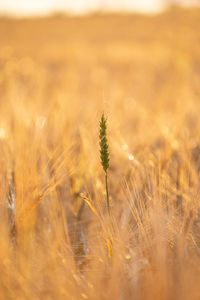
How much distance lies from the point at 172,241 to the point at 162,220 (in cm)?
9

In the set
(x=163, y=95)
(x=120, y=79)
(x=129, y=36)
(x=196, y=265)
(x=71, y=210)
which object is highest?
(x=129, y=36)

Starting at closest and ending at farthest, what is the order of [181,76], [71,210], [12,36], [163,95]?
[71,210] → [163,95] → [181,76] → [12,36]

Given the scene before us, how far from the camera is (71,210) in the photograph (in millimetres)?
1190

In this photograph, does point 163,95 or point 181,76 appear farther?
point 181,76

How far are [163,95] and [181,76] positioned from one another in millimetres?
951

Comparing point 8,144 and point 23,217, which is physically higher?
point 8,144

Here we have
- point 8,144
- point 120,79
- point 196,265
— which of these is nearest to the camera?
point 196,265

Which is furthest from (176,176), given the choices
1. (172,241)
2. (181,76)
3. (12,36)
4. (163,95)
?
(12,36)

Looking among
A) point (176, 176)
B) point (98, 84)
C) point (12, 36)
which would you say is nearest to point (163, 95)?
point (98, 84)

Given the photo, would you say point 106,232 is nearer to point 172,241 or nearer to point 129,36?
point 172,241

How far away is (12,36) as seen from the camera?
501 inches

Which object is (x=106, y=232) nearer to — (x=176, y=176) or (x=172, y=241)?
(x=172, y=241)

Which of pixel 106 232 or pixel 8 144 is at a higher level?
pixel 8 144

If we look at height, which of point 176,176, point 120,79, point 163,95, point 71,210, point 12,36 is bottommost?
point 71,210
